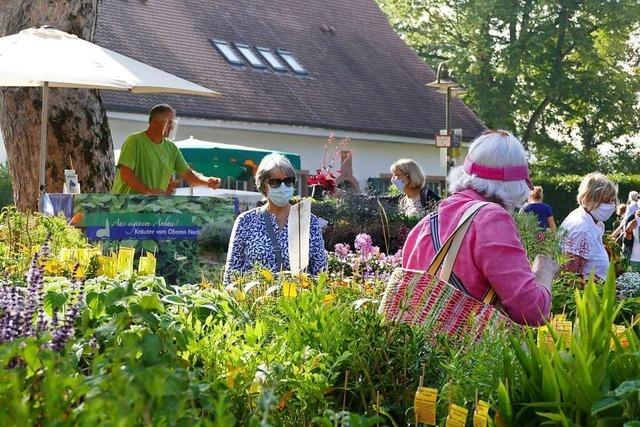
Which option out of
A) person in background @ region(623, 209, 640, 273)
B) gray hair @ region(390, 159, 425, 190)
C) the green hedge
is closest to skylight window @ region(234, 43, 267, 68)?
the green hedge

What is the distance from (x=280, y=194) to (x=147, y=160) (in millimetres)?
3214

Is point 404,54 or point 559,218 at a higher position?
point 404,54

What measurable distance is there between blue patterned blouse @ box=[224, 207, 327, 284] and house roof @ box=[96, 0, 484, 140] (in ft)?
59.8

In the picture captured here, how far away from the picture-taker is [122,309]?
4164 millimetres

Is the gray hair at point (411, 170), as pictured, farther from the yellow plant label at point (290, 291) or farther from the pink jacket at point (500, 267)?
the pink jacket at point (500, 267)

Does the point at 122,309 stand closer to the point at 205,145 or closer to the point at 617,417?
the point at 617,417

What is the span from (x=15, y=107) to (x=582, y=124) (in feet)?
136

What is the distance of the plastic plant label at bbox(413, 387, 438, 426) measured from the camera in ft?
11.0

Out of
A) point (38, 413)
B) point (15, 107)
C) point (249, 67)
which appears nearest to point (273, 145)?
point (249, 67)

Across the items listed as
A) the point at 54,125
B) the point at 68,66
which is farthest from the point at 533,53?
the point at 68,66

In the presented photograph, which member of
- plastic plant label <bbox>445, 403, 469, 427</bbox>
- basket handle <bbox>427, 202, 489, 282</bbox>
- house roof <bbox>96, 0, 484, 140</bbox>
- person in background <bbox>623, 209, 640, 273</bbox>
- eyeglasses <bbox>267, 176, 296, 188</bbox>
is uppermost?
house roof <bbox>96, 0, 484, 140</bbox>

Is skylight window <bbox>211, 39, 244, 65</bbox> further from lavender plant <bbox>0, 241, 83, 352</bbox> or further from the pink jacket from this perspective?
lavender plant <bbox>0, 241, 83, 352</bbox>

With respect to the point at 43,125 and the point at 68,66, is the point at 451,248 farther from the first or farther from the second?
the point at 43,125

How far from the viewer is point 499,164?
4637mm
